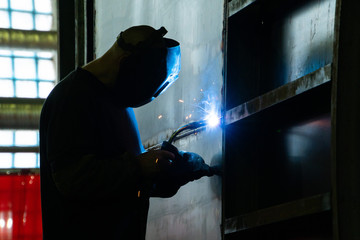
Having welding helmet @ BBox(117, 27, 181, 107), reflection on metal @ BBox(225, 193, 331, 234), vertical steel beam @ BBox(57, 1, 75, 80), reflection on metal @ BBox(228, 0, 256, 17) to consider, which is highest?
vertical steel beam @ BBox(57, 1, 75, 80)

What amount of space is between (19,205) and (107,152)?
43.0 feet

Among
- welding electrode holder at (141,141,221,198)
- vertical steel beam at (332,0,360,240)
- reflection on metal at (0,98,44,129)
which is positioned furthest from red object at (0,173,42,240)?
vertical steel beam at (332,0,360,240)

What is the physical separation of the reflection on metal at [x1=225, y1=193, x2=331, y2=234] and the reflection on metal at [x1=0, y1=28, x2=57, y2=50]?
13.1 metres

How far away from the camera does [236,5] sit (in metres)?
2.11

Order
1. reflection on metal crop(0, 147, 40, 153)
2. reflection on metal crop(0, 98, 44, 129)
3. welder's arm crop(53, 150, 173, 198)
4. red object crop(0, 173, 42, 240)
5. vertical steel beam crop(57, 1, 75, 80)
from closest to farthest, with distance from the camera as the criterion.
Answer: welder's arm crop(53, 150, 173, 198)
vertical steel beam crop(57, 1, 75, 80)
reflection on metal crop(0, 98, 44, 129)
red object crop(0, 173, 42, 240)
reflection on metal crop(0, 147, 40, 153)

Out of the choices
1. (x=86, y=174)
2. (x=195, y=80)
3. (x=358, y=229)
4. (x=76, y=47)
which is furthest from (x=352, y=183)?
(x=76, y=47)

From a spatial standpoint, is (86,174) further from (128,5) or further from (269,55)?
(128,5)

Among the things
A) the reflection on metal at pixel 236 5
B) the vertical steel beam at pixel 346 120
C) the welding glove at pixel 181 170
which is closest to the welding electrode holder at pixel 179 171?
the welding glove at pixel 181 170

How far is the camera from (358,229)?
1.47 metres

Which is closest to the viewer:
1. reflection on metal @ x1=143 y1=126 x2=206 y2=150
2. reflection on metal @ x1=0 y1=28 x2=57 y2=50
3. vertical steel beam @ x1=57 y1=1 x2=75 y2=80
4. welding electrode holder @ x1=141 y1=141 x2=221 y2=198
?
welding electrode holder @ x1=141 y1=141 x2=221 y2=198

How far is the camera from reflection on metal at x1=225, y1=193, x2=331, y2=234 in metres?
1.59

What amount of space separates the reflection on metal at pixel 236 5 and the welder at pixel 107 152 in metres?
0.22

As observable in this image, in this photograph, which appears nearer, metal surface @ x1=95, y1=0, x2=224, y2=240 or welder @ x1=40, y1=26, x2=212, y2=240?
welder @ x1=40, y1=26, x2=212, y2=240

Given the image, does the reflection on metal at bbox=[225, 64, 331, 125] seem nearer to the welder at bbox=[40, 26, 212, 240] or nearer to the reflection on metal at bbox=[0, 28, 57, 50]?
the welder at bbox=[40, 26, 212, 240]
